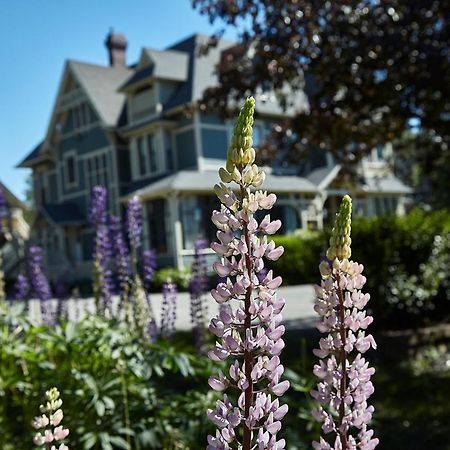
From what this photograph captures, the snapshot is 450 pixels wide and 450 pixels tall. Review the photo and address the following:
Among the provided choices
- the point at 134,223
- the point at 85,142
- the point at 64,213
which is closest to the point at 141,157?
the point at 85,142

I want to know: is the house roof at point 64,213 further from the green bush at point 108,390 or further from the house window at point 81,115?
the green bush at point 108,390

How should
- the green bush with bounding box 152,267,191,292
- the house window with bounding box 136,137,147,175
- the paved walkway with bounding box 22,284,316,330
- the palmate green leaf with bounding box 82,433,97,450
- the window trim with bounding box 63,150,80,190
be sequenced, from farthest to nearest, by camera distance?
the window trim with bounding box 63,150,80,190 < the house window with bounding box 136,137,147,175 < the green bush with bounding box 152,267,191,292 < the paved walkway with bounding box 22,284,316,330 < the palmate green leaf with bounding box 82,433,97,450

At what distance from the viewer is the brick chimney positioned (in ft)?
105

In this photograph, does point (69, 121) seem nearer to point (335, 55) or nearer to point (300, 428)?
point (335, 55)

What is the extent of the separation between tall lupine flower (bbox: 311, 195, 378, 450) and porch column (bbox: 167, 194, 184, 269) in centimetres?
2302

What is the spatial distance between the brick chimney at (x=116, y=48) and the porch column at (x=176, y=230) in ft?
35.2

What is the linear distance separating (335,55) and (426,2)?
4.44 feet

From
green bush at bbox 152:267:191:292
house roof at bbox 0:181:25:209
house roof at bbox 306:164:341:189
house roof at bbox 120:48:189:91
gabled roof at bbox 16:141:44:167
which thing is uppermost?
house roof at bbox 120:48:189:91

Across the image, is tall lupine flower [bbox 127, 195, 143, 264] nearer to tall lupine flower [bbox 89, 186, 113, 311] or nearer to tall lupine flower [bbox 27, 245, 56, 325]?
tall lupine flower [bbox 89, 186, 113, 311]

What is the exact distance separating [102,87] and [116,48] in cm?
411

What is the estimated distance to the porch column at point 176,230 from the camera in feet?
79.6

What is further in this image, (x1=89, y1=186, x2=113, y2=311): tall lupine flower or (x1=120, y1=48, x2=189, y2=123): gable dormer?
(x1=120, y1=48, x2=189, y2=123): gable dormer

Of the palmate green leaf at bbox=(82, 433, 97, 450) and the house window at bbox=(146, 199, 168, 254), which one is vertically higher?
the house window at bbox=(146, 199, 168, 254)

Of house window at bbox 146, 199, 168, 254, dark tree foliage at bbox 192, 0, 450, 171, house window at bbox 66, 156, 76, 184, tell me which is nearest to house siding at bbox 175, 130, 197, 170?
house window at bbox 146, 199, 168, 254
